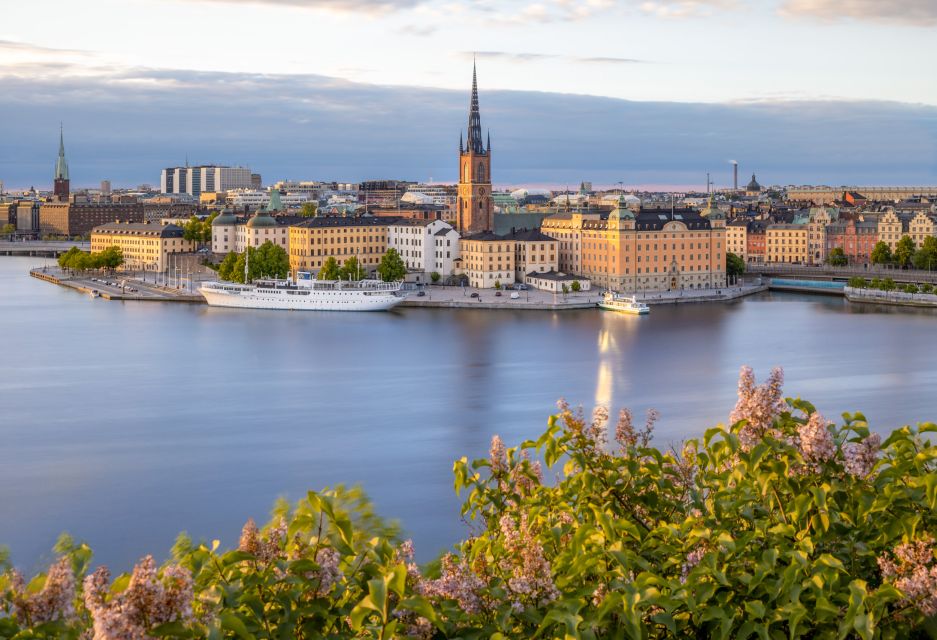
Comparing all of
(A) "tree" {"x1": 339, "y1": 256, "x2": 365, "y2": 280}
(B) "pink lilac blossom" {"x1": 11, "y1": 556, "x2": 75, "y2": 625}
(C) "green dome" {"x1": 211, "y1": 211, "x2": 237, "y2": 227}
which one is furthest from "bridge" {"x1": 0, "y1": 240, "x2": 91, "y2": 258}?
(B) "pink lilac blossom" {"x1": 11, "y1": 556, "x2": 75, "y2": 625}

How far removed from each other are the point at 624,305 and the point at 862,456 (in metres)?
17.2

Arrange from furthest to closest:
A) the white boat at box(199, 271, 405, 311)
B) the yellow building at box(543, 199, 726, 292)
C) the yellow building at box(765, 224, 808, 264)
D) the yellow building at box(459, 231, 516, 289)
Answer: the yellow building at box(765, 224, 808, 264)
the yellow building at box(459, 231, 516, 289)
the yellow building at box(543, 199, 726, 292)
the white boat at box(199, 271, 405, 311)

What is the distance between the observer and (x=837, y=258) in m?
26.8

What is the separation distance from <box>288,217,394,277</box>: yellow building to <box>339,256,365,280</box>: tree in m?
1.64

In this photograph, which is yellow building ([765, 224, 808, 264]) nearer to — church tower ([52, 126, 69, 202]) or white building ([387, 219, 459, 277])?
white building ([387, 219, 459, 277])

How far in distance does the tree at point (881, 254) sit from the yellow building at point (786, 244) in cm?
216

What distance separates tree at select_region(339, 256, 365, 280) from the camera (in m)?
21.9

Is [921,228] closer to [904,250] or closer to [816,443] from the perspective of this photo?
[904,250]

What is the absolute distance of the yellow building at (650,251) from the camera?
2188cm

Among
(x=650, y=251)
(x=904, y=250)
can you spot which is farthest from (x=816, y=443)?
(x=904, y=250)

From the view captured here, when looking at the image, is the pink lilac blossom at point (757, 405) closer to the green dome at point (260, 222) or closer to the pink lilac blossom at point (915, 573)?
the pink lilac blossom at point (915, 573)

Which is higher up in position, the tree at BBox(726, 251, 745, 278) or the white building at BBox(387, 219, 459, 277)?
the white building at BBox(387, 219, 459, 277)

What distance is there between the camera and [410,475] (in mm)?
7562

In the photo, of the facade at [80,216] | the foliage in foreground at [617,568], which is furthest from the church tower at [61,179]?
the foliage in foreground at [617,568]
